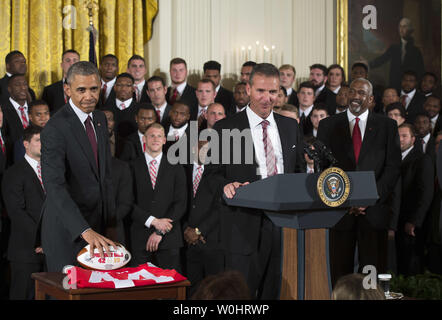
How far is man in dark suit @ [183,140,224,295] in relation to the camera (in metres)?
6.33

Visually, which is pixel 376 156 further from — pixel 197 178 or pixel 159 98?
pixel 159 98

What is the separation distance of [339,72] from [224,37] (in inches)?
79.5

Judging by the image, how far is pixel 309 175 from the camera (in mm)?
3172

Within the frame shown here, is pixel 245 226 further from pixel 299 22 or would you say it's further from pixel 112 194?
pixel 299 22

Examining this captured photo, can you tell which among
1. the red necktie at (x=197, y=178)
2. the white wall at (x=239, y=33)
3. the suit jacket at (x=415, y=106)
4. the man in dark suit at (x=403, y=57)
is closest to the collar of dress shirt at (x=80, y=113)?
the red necktie at (x=197, y=178)

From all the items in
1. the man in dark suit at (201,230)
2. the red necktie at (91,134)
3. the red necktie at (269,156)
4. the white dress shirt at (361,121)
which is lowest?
the man in dark suit at (201,230)

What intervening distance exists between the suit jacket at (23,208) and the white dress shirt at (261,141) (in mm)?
2829

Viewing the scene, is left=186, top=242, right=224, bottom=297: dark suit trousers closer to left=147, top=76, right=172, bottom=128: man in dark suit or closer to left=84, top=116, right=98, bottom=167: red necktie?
left=147, top=76, right=172, bottom=128: man in dark suit

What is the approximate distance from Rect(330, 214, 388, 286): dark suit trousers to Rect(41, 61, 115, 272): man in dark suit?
1957 millimetres

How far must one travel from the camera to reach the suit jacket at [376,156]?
17.1ft

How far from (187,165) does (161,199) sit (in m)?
0.50

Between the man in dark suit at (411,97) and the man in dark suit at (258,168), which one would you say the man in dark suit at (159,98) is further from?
the man in dark suit at (258,168)

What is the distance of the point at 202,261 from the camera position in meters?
6.49

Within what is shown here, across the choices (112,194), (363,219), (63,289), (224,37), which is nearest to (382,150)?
(363,219)
